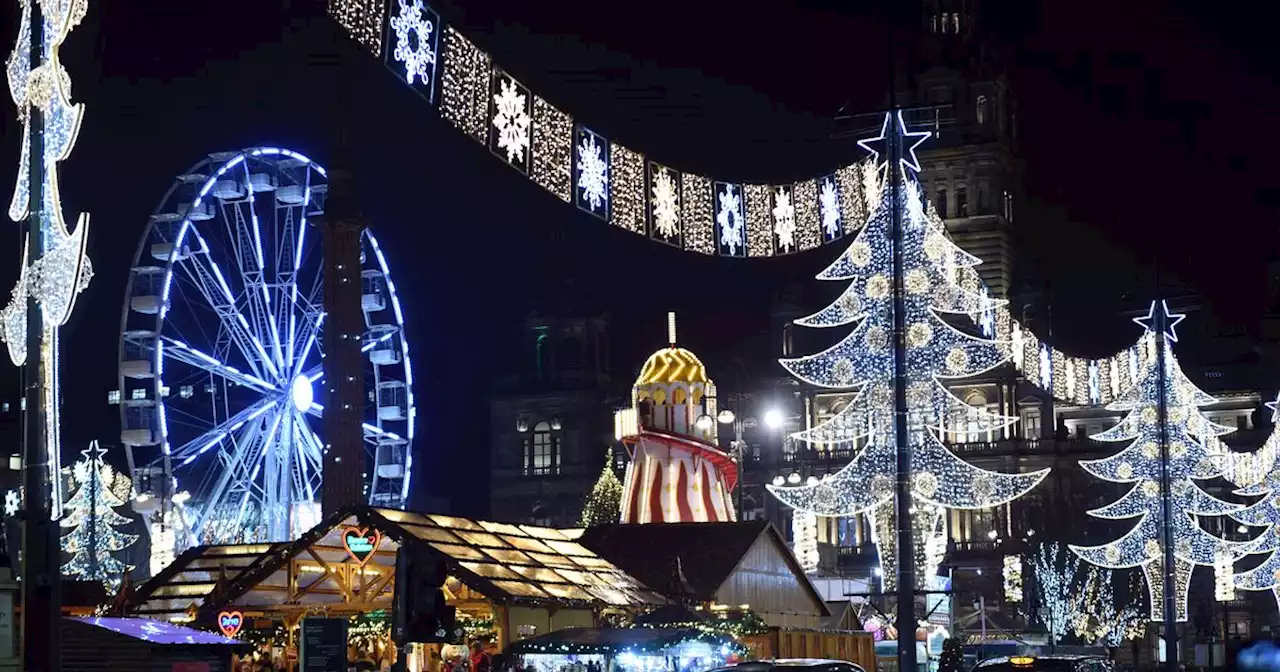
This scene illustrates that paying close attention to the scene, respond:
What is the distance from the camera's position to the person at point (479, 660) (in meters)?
34.7

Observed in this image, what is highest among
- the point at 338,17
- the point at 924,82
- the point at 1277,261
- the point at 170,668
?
the point at 924,82

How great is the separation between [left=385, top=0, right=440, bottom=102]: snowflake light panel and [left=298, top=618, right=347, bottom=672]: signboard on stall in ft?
23.8

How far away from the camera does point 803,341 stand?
358 feet

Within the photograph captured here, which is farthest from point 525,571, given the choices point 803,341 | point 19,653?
point 803,341

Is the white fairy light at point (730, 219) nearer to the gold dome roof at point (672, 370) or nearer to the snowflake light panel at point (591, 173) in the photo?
the snowflake light panel at point (591, 173)

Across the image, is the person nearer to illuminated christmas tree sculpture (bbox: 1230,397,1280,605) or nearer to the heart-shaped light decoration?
the heart-shaped light decoration

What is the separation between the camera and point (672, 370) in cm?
5278

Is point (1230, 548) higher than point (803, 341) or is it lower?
lower

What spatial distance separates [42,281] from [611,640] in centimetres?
1187

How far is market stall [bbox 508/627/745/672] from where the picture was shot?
31875mm

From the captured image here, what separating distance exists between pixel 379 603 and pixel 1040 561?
57.0 meters

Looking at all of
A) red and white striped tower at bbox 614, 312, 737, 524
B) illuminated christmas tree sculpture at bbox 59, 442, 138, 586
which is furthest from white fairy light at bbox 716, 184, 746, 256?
illuminated christmas tree sculpture at bbox 59, 442, 138, 586

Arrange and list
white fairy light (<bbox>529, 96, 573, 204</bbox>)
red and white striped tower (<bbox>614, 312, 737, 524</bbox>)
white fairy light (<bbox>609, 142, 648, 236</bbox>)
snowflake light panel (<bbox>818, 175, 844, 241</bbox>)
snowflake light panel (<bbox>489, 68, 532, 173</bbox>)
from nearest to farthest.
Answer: snowflake light panel (<bbox>489, 68, 532, 173</bbox>) → white fairy light (<bbox>529, 96, 573, 204</bbox>) → white fairy light (<bbox>609, 142, 648, 236</bbox>) → snowflake light panel (<bbox>818, 175, 844, 241</bbox>) → red and white striped tower (<bbox>614, 312, 737, 524</bbox>)

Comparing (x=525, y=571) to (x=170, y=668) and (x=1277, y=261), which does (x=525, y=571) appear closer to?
(x=170, y=668)
